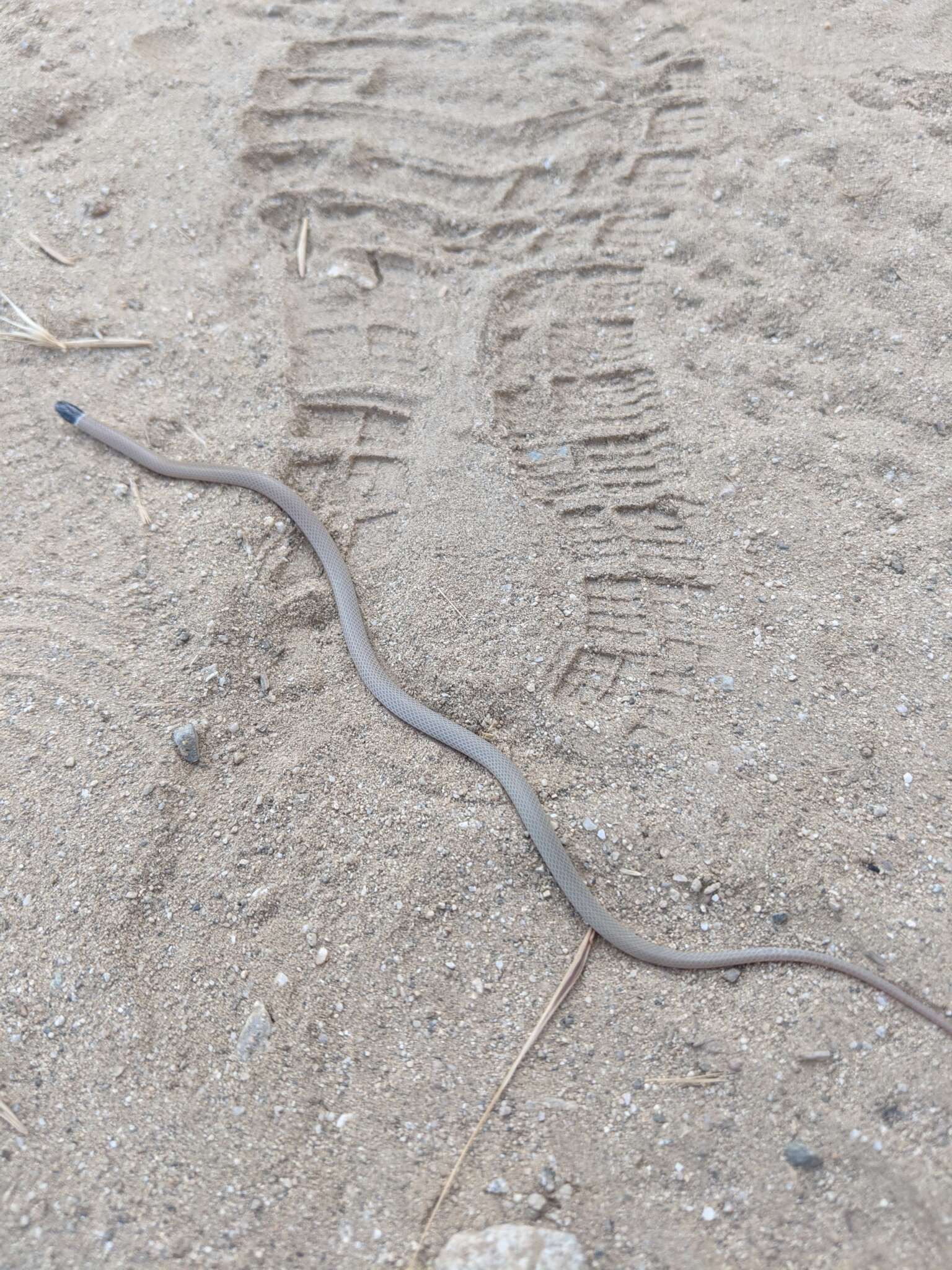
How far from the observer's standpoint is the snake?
8.02 ft

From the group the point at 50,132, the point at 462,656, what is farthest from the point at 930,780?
the point at 50,132

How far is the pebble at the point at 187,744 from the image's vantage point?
9.14 feet

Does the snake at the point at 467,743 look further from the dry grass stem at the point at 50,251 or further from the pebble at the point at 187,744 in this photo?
the dry grass stem at the point at 50,251

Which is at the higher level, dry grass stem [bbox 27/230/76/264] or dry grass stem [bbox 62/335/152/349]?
dry grass stem [bbox 27/230/76/264]

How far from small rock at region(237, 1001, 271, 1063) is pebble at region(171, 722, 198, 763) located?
834mm

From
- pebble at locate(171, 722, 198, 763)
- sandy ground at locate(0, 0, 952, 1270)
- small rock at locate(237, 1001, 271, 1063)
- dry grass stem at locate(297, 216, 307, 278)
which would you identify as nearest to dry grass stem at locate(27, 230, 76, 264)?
sandy ground at locate(0, 0, 952, 1270)

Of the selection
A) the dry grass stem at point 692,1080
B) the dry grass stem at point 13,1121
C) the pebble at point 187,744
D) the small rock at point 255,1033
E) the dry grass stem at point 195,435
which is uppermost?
the dry grass stem at point 195,435

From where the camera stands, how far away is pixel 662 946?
8.23ft

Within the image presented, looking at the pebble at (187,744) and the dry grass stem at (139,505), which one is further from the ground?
the dry grass stem at (139,505)

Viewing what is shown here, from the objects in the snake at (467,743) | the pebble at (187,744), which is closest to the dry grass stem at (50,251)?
the snake at (467,743)

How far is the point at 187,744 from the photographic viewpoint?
2.79m

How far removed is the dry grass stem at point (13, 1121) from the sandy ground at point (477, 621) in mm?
56

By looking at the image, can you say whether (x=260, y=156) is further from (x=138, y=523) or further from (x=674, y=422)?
(x=674, y=422)

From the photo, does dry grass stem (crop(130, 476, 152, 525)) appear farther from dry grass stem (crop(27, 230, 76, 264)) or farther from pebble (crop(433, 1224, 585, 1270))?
pebble (crop(433, 1224, 585, 1270))
